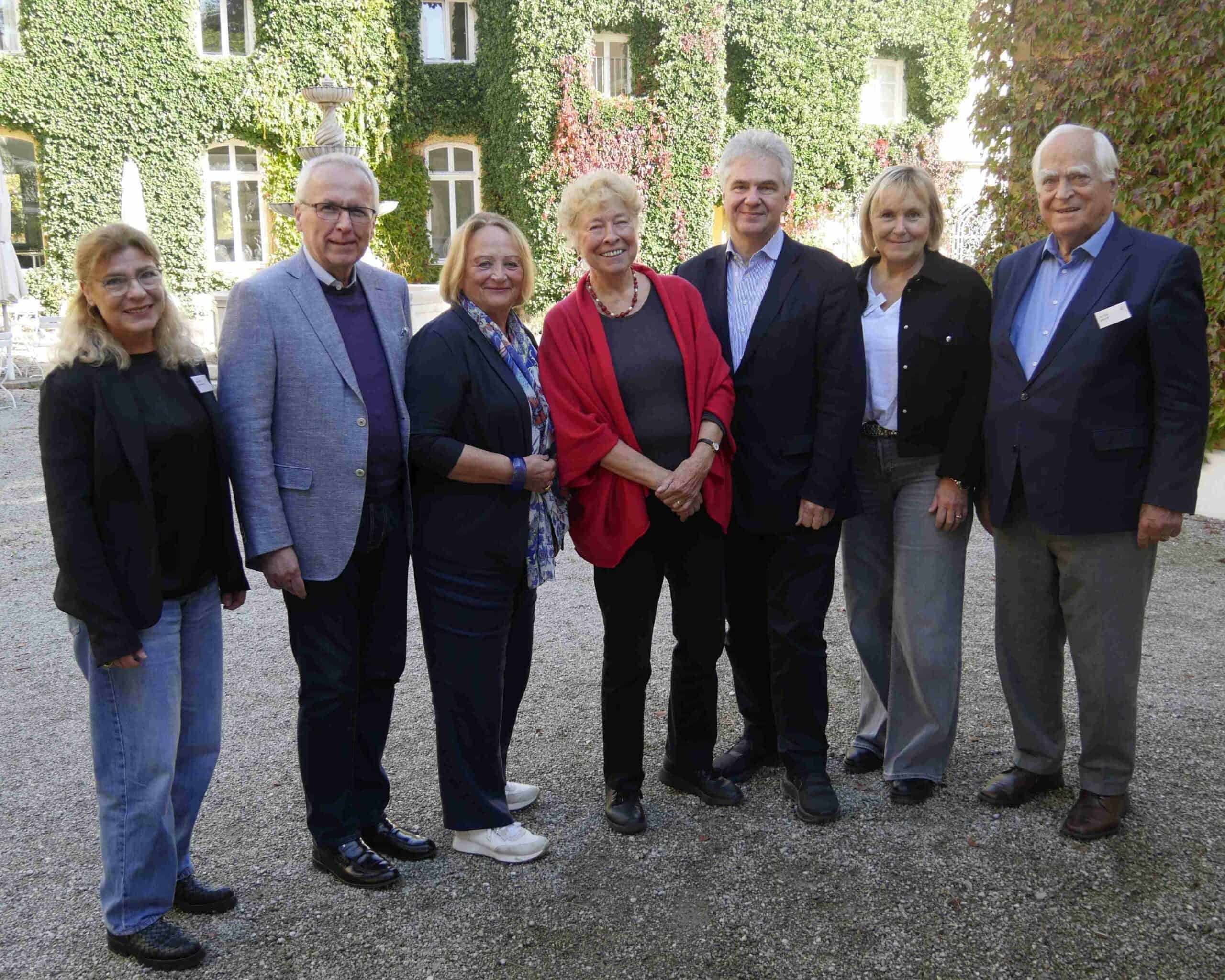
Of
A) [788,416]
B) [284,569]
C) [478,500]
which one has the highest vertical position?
[788,416]

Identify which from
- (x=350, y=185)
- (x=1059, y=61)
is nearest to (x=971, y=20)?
(x=1059, y=61)

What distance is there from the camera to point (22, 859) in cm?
300

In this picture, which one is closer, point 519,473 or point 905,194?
point 519,473

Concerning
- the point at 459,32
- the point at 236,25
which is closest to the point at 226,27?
the point at 236,25

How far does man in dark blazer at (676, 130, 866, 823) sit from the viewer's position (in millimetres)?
3117

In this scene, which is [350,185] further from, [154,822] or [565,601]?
[565,601]

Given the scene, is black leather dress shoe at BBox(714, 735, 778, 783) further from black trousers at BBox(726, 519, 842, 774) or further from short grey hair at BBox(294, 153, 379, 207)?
short grey hair at BBox(294, 153, 379, 207)

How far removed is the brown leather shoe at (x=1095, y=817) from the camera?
3.03m

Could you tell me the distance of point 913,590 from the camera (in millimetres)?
3305

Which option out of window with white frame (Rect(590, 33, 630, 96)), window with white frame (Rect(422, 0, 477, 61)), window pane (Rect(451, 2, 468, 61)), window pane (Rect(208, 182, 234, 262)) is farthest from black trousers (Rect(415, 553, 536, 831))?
window pane (Rect(451, 2, 468, 61))

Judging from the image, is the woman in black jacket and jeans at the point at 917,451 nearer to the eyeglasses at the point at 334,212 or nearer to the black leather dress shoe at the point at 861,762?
the black leather dress shoe at the point at 861,762

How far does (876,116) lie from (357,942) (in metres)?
22.7

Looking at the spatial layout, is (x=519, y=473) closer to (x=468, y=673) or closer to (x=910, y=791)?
(x=468, y=673)

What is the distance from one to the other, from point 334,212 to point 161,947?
1.87 m
